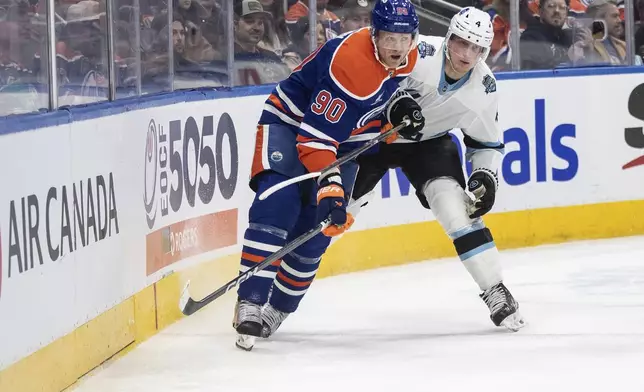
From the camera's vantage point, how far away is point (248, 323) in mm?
4793

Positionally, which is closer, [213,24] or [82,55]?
[82,55]

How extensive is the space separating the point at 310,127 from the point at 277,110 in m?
0.32

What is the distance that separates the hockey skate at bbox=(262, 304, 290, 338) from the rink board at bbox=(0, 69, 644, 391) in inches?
16.3

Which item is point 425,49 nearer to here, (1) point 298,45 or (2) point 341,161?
(2) point 341,161

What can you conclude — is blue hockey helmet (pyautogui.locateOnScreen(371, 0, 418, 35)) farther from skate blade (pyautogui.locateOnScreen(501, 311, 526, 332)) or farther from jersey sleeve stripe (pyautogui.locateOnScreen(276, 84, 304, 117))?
skate blade (pyautogui.locateOnScreen(501, 311, 526, 332))

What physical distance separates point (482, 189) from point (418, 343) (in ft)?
1.96

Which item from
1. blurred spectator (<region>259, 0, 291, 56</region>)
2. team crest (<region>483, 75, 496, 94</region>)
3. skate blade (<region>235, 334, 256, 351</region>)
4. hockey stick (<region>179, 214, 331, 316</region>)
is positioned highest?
blurred spectator (<region>259, 0, 291, 56</region>)

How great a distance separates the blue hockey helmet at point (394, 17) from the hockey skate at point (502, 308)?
105 cm

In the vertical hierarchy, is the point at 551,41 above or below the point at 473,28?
below

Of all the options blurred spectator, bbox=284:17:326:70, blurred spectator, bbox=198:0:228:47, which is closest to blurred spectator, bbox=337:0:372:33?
blurred spectator, bbox=284:17:326:70

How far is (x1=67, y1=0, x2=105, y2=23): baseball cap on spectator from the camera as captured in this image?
4.45 metres

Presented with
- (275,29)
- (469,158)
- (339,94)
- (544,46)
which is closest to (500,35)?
(544,46)

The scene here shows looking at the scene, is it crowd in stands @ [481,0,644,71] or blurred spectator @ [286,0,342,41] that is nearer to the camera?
blurred spectator @ [286,0,342,41]

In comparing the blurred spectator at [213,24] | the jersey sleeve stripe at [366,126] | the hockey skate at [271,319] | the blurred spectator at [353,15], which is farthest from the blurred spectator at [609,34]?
the hockey skate at [271,319]
